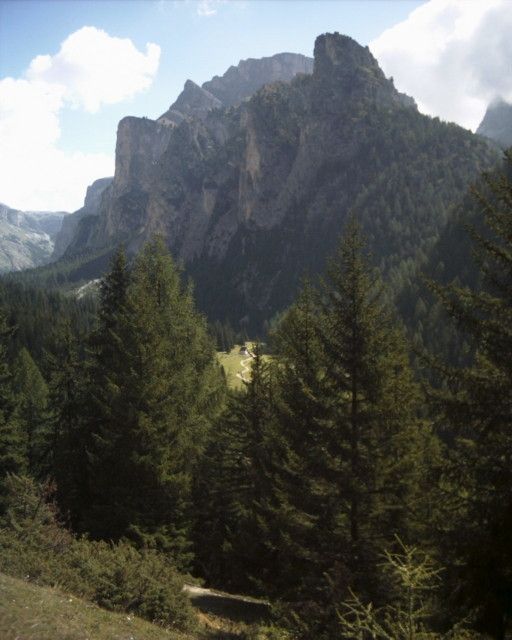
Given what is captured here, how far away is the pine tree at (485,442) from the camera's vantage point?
28.2 feet

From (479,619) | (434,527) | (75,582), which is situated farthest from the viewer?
(75,582)

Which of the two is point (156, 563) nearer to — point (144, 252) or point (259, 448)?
point (259, 448)

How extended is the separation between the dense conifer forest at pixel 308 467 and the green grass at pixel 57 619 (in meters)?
1.03

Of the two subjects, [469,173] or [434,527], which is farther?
[469,173]

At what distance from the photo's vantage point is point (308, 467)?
590 inches

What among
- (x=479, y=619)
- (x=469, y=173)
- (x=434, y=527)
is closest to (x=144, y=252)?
(x=434, y=527)

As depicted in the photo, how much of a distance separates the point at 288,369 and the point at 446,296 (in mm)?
7948

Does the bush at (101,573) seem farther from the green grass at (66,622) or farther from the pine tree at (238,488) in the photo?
the pine tree at (238,488)

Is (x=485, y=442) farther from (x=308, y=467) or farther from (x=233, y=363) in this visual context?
(x=233, y=363)

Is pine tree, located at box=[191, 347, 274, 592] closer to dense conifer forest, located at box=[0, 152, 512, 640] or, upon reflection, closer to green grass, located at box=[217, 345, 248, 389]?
dense conifer forest, located at box=[0, 152, 512, 640]

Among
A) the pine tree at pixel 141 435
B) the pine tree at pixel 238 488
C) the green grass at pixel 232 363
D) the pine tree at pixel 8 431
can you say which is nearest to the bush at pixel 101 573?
the pine tree at pixel 141 435

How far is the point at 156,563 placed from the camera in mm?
14336

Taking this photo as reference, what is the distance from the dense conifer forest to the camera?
973 centimetres

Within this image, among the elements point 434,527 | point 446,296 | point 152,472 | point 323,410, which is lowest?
point 152,472
